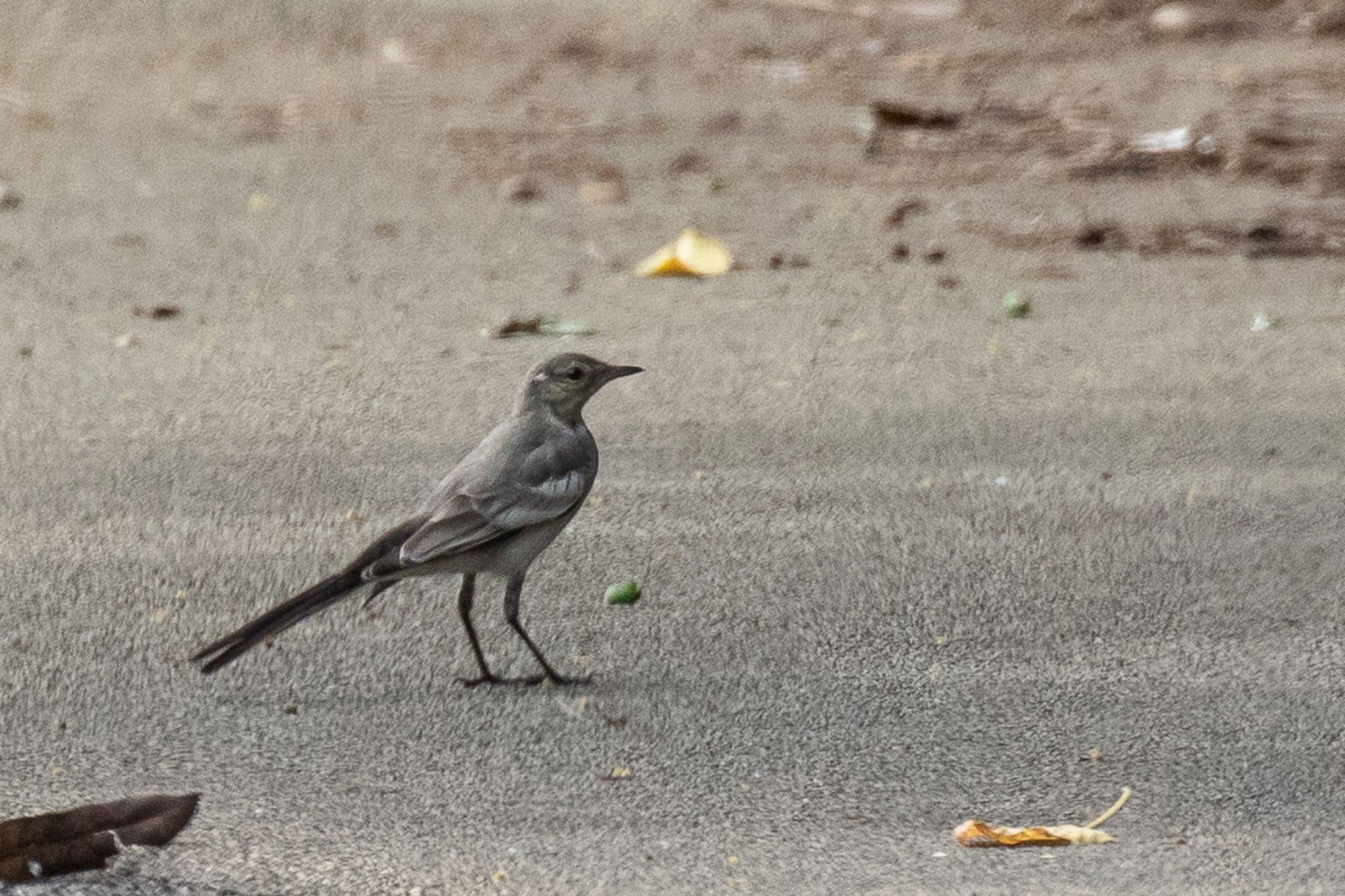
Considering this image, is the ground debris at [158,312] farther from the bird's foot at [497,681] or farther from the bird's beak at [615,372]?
the bird's foot at [497,681]

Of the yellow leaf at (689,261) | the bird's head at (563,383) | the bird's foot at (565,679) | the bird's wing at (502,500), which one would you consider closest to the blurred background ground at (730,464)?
the bird's foot at (565,679)

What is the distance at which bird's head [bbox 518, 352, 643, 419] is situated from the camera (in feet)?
16.3

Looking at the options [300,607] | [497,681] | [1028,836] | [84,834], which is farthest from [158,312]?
[1028,836]

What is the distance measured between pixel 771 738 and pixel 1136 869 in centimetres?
95

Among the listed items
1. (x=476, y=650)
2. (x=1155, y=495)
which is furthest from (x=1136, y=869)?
(x=1155, y=495)

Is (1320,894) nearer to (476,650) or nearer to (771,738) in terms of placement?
(771,738)

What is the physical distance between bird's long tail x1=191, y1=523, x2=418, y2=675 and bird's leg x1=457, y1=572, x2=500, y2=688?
0.28 m

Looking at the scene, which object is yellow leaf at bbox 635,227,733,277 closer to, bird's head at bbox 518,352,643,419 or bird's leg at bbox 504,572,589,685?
bird's head at bbox 518,352,643,419

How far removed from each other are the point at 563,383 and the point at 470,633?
2.32 ft

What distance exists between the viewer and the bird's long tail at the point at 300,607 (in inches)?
167

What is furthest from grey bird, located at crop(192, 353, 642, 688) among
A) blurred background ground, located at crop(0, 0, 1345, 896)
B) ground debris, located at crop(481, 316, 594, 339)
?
ground debris, located at crop(481, 316, 594, 339)

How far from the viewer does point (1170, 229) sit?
30.1 ft

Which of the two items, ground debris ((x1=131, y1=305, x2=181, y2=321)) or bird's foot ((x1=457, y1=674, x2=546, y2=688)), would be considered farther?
ground debris ((x1=131, y1=305, x2=181, y2=321))

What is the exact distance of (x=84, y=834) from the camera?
3.52 m
